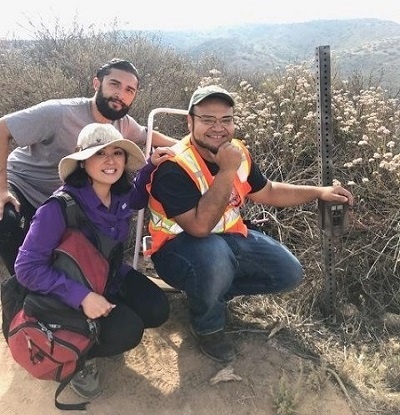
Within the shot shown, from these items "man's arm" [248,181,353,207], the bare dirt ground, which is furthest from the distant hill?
the bare dirt ground

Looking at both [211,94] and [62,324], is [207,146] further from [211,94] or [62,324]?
[62,324]

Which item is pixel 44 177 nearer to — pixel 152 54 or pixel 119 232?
pixel 119 232

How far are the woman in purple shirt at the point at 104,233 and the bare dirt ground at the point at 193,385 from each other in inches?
7.0

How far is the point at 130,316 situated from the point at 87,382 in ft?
1.35

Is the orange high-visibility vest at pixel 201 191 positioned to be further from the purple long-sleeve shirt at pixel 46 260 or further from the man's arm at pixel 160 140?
the man's arm at pixel 160 140

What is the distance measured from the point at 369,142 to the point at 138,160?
213 cm

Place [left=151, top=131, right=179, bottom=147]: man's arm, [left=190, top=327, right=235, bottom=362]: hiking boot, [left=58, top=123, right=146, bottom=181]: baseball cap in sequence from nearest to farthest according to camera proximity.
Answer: [left=58, top=123, right=146, bottom=181]: baseball cap
[left=190, top=327, right=235, bottom=362]: hiking boot
[left=151, top=131, right=179, bottom=147]: man's arm

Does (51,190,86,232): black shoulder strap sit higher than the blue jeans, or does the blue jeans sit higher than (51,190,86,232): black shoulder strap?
(51,190,86,232): black shoulder strap

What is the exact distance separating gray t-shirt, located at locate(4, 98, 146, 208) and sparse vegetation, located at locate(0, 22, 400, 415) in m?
1.50

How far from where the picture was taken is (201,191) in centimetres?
262

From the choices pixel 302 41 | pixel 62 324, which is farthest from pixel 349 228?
pixel 302 41

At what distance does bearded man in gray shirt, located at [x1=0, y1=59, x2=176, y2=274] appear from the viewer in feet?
10.00

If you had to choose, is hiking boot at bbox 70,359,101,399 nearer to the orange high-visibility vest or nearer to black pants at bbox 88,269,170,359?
black pants at bbox 88,269,170,359

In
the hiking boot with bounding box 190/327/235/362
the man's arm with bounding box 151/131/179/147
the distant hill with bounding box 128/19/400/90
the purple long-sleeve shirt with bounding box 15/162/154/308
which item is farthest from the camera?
the distant hill with bounding box 128/19/400/90
